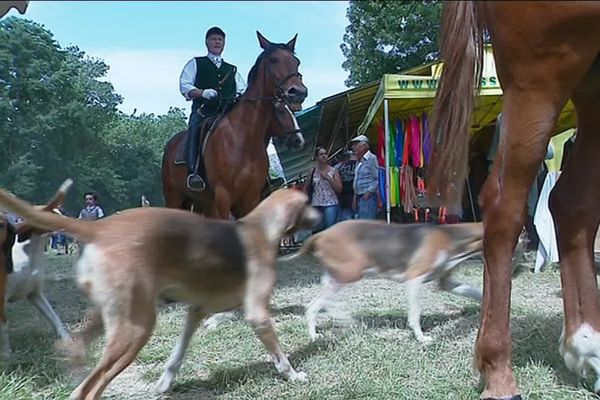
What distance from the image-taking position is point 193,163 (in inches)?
253

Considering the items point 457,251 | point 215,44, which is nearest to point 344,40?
point 215,44

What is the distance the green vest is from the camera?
21.2ft

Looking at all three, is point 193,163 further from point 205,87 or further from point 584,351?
point 584,351

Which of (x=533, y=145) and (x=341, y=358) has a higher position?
(x=533, y=145)

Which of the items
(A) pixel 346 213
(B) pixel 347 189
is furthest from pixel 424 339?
(B) pixel 347 189

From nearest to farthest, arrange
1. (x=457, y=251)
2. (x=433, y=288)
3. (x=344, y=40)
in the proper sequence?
(x=457, y=251)
(x=433, y=288)
(x=344, y=40)

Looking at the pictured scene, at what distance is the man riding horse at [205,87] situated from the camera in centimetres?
638

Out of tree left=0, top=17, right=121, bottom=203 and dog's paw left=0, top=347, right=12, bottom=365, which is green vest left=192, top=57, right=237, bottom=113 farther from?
dog's paw left=0, top=347, right=12, bottom=365

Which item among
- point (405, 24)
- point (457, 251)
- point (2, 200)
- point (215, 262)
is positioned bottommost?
point (457, 251)

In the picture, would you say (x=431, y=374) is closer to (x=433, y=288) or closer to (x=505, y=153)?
(x=505, y=153)

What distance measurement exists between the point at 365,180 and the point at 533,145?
24.9ft

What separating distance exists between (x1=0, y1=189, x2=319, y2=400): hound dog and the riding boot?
2.64 m

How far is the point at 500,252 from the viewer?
2.44 m

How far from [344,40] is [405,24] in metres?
3.57
